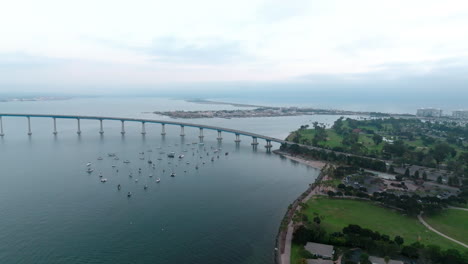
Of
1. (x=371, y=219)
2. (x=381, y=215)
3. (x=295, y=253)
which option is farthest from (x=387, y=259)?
(x=381, y=215)

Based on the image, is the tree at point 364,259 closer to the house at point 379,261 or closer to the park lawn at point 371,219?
the house at point 379,261

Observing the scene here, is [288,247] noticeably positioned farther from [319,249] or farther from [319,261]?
[319,261]

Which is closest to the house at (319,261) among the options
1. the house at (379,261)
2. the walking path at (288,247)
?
the walking path at (288,247)

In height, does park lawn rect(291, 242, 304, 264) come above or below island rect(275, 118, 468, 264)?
below

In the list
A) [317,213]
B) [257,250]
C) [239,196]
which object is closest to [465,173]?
[317,213]

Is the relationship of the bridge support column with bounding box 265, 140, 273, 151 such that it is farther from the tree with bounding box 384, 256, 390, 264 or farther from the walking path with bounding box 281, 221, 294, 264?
the tree with bounding box 384, 256, 390, 264

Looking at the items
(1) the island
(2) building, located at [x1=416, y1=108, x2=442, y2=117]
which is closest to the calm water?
(1) the island

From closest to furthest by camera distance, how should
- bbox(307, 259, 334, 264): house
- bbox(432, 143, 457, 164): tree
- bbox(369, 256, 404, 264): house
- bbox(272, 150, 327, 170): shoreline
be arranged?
1. bbox(369, 256, 404, 264): house
2. bbox(307, 259, 334, 264): house
3. bbox(272, 150, 327, 170): shoreline
4. bbox(432, 143, 457, 164): tree

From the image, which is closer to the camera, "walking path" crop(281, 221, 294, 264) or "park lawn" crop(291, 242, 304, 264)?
"park lawn" crop(291, 242, 304, 264)
